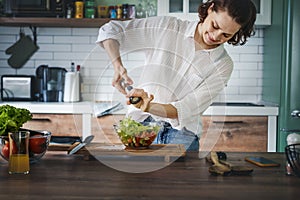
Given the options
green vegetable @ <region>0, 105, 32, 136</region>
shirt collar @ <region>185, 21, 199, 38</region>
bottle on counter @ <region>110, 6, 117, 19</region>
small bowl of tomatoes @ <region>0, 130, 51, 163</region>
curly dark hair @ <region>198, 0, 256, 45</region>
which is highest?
bottle on counter @ <region>110, 6, 117, 19</region>

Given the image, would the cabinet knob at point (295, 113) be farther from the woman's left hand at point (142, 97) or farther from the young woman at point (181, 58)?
the woman's left hand at point (142, 97)

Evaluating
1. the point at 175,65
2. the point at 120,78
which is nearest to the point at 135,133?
the point at 120,78

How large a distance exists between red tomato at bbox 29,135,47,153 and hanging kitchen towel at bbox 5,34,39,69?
252cm

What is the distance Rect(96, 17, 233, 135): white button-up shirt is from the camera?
6.81 feet

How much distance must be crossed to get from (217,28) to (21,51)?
92.9 inches

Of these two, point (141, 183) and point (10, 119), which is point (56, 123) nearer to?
point (10, 119)

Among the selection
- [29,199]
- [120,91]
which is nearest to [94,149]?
[120,91]

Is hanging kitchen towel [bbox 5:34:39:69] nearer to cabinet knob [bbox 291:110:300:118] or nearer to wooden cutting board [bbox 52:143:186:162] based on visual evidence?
cabinet knob [bbox 291:110:300:118]

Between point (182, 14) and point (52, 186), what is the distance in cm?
257

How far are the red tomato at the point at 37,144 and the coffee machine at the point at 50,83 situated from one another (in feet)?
7.13

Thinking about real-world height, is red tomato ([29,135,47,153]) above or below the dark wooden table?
above

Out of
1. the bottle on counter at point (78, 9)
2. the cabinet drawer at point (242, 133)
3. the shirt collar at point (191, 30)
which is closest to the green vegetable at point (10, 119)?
the shirt collar at point (191, 30)

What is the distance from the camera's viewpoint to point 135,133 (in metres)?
1.78

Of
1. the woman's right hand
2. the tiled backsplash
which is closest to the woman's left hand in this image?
the woman's right hand
